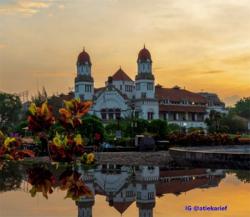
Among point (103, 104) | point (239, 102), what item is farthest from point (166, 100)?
point (239, 102)

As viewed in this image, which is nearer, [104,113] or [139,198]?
[139,198]

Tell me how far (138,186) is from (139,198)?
1.52 m

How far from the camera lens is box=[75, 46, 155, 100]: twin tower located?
251ft

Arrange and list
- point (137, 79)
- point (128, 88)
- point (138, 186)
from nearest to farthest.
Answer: point (138, 186), point (137, 79), point (128, 88)

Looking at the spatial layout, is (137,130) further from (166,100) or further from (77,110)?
(166,100)

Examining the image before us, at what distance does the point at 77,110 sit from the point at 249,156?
964cm

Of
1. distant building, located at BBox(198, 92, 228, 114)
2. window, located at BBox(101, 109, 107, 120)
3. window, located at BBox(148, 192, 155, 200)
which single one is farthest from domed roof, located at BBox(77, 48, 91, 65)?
window, located at BBox(148, 192, 155, 200)

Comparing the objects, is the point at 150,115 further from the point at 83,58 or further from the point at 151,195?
the point at 151,195

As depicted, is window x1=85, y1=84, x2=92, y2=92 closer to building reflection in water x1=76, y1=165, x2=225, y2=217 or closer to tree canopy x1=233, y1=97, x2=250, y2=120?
tree canopy x1=233, y1=97, x2=250, y2=120

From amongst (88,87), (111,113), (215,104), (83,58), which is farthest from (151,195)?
(215,104)

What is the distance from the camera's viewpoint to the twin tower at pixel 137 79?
7644 centimetres

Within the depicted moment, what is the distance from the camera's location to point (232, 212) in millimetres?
6324

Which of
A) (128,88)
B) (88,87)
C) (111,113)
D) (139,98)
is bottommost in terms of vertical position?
(111,113)

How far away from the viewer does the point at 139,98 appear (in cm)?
7644
